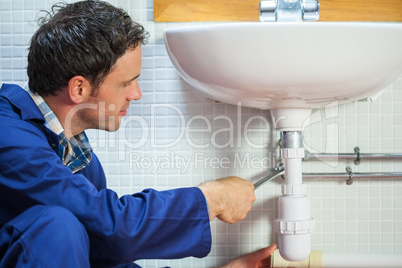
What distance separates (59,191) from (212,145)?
64cm

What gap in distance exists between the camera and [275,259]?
4.33 ft

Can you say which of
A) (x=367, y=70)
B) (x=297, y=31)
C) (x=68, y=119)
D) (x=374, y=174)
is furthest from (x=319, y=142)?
(x=68, y=119)

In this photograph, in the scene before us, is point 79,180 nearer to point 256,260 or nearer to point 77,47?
point 77,47

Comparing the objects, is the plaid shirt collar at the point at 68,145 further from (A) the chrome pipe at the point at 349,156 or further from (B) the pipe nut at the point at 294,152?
(A) the chrome pipe at the point at 349,156

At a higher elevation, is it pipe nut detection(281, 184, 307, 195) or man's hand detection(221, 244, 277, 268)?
pipe nut detection(281, 184, 307, 195)

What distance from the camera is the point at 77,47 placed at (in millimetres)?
1021

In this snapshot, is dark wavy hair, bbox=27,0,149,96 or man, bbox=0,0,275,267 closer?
man, bbox=0,0,275,267

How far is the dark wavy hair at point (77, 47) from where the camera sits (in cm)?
103

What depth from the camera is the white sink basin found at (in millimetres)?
943

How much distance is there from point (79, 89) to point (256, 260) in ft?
2.17

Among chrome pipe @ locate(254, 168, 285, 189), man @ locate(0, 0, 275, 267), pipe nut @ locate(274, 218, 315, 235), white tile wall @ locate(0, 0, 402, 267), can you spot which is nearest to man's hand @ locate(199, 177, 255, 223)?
man @ locate(0, 0, 275, 267)

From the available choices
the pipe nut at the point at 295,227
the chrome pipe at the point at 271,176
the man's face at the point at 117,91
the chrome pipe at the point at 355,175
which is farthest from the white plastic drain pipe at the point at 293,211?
the man's face at the point at 117,91

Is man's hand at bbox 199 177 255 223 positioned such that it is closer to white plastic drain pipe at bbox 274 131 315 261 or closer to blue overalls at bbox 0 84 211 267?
blue overalls at bbox 0 84 211 267

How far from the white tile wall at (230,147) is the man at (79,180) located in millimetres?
280
